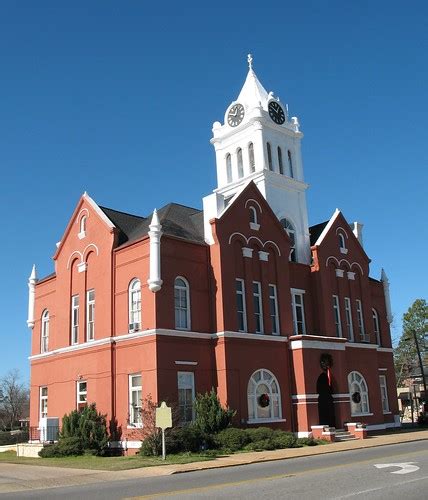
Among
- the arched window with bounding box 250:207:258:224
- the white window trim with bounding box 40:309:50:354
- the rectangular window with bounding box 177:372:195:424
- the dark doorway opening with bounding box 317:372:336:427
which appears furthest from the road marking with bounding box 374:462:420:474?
the white window trim with bounding box 40:309:50:354

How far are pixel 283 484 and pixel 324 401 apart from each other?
69.3ft

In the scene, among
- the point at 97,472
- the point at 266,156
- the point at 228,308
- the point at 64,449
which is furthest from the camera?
the point at 266,156

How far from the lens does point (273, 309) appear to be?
3362 cm

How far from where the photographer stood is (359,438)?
31594 millimetres

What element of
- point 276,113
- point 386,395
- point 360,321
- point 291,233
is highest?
point 276,113

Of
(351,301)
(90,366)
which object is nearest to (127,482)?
(90,366)

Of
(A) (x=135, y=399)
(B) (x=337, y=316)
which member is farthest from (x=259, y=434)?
(B) (x=337, y=316)

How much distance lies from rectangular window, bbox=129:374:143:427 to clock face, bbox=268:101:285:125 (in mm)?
20645

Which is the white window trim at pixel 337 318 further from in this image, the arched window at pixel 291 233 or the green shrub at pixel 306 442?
the green shrub at pixel 306 442

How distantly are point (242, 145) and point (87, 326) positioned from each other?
1611 cm

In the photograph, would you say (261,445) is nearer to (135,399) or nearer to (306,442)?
(306,442)

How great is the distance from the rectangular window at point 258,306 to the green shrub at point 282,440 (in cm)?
597

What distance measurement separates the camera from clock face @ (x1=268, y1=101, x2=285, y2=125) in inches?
1604

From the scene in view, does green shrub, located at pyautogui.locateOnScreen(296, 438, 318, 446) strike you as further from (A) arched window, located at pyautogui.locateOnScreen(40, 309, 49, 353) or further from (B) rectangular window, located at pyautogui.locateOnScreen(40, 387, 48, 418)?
(A) arched window, located at pyautogui.locateOnScreen(40, 309, 49, 353)
